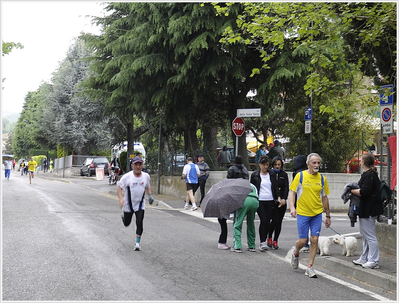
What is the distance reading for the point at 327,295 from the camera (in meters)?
6.73

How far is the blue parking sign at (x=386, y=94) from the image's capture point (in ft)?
32.8

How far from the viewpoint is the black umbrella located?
994cm

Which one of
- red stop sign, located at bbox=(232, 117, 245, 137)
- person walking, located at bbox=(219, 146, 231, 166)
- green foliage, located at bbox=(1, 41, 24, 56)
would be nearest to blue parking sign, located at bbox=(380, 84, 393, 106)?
red stop sign, located at bbox=(232, 117, 245, 137)

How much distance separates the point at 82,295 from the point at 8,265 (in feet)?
7.53

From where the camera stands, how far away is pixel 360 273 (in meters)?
7.92

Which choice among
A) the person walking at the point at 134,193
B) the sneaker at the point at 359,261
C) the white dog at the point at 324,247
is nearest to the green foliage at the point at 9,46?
the person walking at the point at 134,193

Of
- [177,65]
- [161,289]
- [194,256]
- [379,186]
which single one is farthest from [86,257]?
A: [177,65]

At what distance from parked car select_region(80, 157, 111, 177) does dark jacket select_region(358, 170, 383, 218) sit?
38.2 meters

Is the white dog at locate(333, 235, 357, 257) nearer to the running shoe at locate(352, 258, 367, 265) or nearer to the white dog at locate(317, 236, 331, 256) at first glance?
the white dog at locate(317, 236, 331, 256)

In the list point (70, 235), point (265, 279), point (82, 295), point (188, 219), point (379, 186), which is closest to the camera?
point (82, 295)

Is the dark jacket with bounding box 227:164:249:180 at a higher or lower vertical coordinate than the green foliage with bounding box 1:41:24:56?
lower

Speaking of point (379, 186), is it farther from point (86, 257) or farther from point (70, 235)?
point (70, 235)

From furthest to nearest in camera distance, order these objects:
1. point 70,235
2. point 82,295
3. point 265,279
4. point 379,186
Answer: point 70,235 → point 379,186 → point 265,279 → point 82,295

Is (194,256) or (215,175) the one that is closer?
(194,256)
